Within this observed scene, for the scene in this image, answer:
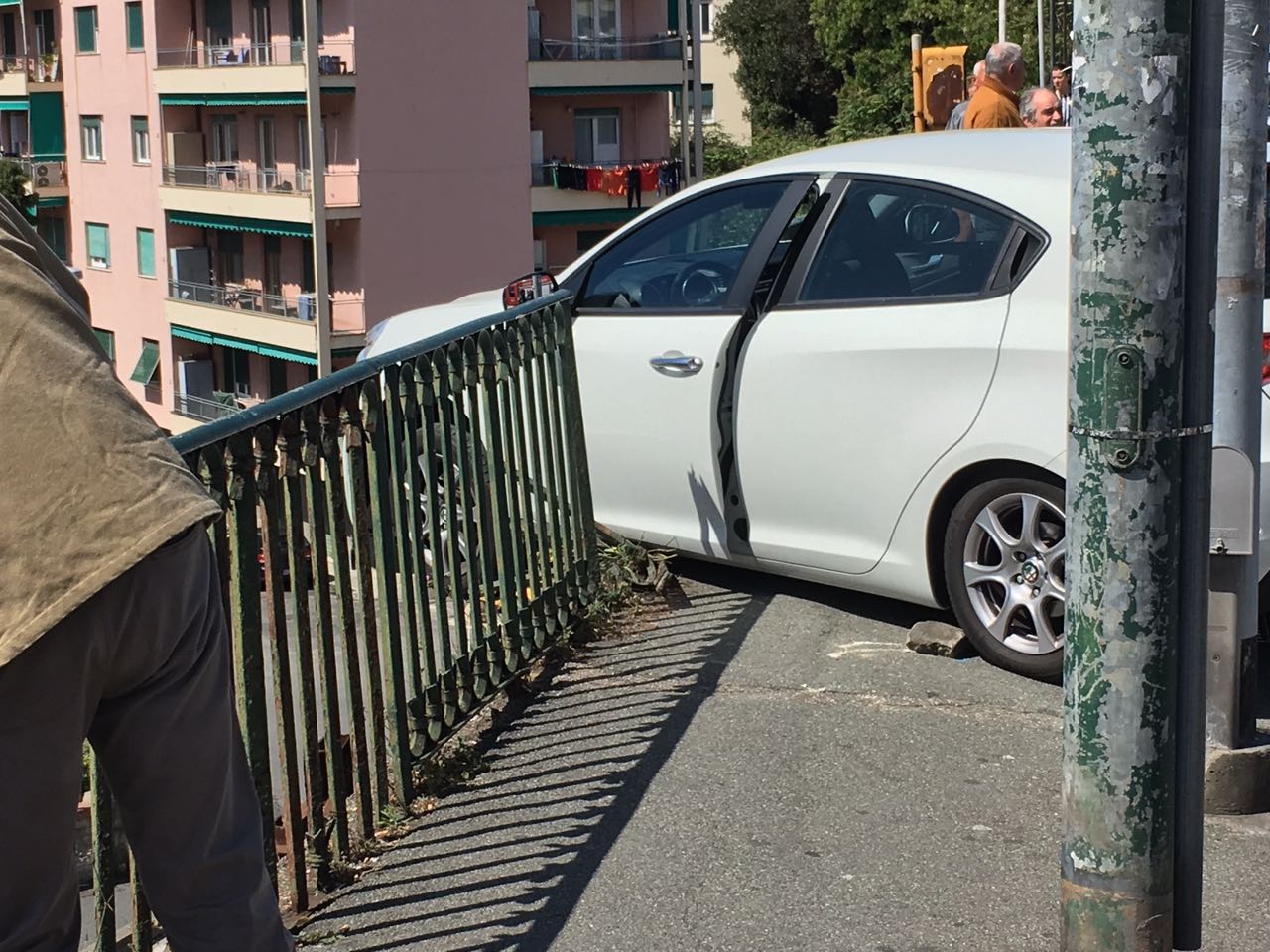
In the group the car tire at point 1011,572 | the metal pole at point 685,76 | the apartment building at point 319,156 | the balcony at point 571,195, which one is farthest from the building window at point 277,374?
the car tire at point 1011,572

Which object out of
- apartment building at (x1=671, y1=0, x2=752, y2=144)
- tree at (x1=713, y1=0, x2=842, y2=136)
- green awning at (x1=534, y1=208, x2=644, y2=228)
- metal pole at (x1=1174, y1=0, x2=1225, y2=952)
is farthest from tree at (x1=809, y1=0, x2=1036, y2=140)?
metal pole at (x1=1174, y1=0, x2=1225, y2=952)

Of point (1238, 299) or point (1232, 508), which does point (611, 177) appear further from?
point (1232, 508)

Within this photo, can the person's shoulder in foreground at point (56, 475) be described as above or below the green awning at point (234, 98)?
below

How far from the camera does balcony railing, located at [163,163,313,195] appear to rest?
4872 centimetres

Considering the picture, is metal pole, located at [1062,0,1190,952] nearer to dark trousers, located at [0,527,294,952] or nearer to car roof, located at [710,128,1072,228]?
dark trousers, located at [0,527,294,952]

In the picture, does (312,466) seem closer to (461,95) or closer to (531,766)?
(531,766)

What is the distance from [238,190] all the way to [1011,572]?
48149mm

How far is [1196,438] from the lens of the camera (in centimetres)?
292

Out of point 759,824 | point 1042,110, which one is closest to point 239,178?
point 1042,110

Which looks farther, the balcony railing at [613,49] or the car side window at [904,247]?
the balcony railing at [613,49]

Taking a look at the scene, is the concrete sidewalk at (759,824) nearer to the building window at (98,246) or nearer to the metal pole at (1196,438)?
the metal pole at (1196,438)

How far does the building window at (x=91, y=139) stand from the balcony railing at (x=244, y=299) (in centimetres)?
654

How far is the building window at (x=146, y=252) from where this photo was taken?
55.6 m

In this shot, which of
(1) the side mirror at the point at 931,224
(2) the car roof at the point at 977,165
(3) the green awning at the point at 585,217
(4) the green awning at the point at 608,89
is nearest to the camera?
(2) the car roof at the point at 977,165
